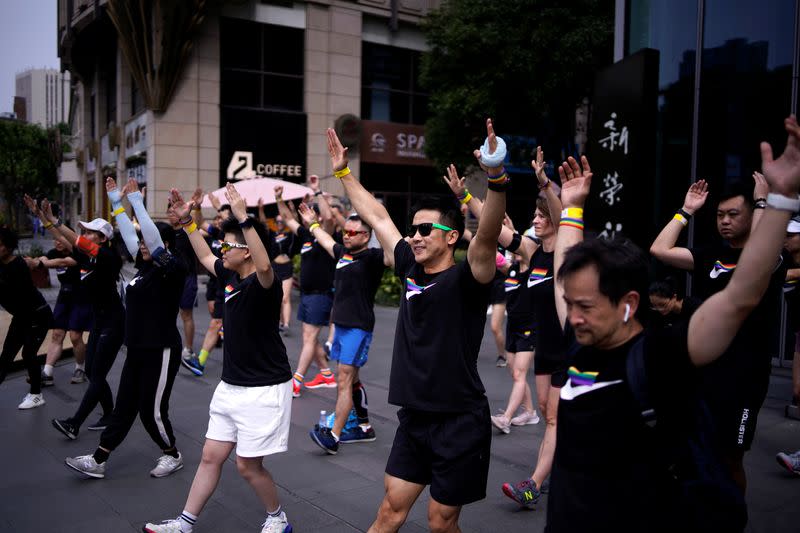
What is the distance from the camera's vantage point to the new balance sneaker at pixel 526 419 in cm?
665

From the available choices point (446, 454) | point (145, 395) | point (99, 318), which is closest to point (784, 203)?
point (446, 454)

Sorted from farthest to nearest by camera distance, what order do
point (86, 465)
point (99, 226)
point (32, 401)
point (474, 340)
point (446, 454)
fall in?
point (32, 401) < point (99, 226) < point (86, 465) < point (474, 340) < point (446, 454)

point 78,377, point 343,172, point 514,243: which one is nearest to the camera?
point 343,172

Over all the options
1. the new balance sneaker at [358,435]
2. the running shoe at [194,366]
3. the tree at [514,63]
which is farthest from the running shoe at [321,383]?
the tree at [514,63]

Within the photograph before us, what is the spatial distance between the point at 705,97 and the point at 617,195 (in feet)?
12.7

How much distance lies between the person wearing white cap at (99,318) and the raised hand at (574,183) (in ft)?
14.6

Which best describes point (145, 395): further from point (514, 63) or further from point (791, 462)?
point (514, 63)

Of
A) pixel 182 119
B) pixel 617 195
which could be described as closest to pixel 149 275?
pixel 617 195

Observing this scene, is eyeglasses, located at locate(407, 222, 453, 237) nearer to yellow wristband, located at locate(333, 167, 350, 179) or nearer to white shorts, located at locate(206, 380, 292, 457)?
yellow wristband, located at locate(333, 167, 350, 179)

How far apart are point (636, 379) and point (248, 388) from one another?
102 inches

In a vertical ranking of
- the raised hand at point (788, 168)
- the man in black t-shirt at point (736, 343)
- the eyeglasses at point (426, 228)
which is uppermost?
the raised hand at point (788, 168)

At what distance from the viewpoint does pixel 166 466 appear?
5.24 metres

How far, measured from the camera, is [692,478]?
2.07 m

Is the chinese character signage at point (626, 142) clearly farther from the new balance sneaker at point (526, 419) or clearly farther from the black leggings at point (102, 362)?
the black leggings at point (102, 362)
